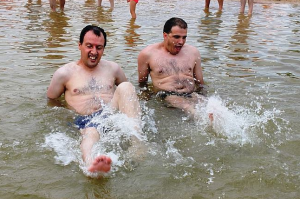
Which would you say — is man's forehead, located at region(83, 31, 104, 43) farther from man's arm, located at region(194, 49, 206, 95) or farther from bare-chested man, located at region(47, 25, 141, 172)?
man's arm, located at region(194, 49, 206, 95)

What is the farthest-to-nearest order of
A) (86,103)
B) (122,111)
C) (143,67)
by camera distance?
(143,67)
(86,103)
(122,111)

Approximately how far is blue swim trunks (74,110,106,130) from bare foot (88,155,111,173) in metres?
0.96

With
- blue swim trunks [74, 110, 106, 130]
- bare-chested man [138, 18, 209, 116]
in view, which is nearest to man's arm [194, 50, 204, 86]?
bare-chested man [138, 18, 209, 116]

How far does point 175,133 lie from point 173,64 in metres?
1.52

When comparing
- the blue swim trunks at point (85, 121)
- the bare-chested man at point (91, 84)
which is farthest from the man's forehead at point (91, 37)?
the blue swim trunks at point (85, 121)

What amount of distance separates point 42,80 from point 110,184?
336 centimetres

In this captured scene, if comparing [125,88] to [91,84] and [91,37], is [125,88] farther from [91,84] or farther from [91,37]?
[91,37]

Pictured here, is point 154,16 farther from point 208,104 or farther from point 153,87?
point 208,104

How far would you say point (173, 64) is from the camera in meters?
5.38

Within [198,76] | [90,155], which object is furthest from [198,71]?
[90,155]

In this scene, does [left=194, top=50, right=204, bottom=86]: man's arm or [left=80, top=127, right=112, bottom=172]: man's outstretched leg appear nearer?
[left=80, top=127, right=112, bottom=172]: man's outstretched leg

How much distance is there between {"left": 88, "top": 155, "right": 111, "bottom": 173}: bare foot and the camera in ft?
9.89

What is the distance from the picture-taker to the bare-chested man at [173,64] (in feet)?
17.2

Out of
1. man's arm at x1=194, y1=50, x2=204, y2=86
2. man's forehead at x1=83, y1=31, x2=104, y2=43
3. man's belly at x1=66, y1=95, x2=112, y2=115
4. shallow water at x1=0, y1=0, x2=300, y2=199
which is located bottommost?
shallow water at x1=0, y1=0, x2=300, y2=199
